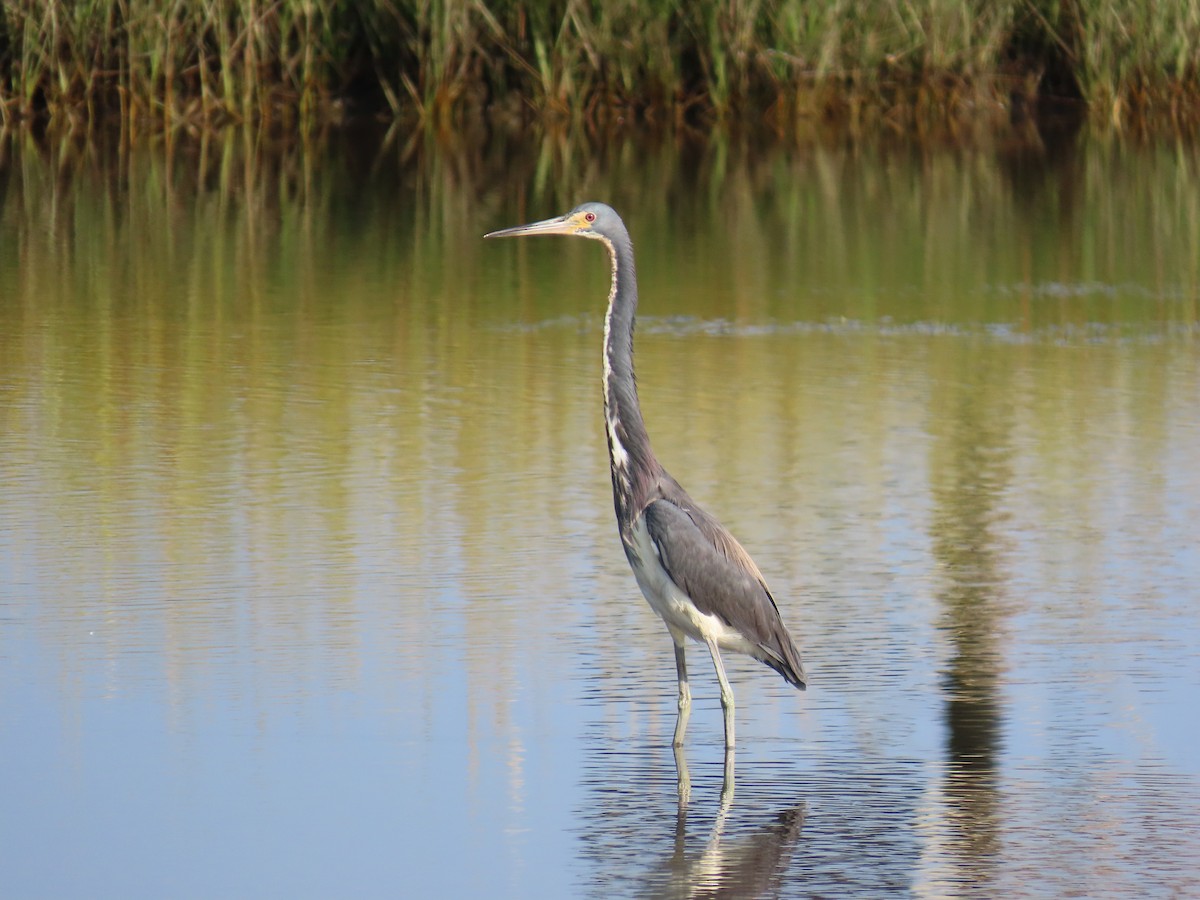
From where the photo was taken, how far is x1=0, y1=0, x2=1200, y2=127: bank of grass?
19.0 metres

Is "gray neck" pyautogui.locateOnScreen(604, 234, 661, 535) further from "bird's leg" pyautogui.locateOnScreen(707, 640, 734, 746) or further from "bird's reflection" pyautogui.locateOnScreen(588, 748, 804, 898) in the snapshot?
"bird's reflection" pyautogui.locateOnScreen(588, 748, 804, 898)

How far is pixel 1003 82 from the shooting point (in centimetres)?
2167

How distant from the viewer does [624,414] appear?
5562 millimetres

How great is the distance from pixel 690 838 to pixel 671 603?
67 cm

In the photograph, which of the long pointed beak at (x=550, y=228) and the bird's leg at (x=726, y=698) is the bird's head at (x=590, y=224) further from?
the bird's leg at (x=726, y=698)

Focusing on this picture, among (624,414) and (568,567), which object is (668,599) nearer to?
(624,414)

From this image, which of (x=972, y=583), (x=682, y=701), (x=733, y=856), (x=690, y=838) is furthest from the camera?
(x=972, y=583)

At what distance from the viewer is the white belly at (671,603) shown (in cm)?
531

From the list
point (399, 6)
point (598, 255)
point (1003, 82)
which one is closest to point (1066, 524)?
point (598, 255)

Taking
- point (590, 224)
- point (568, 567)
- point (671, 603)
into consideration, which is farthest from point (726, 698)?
point (568, 567)

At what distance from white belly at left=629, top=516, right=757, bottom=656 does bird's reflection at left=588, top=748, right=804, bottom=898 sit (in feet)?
0.94

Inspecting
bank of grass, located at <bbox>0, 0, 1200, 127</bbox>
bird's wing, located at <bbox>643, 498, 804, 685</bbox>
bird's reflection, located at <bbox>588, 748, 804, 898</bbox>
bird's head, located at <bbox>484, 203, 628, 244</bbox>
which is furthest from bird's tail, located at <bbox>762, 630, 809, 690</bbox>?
bank of grass, located at <bbox>0, 0, 1200, 127</bbox>

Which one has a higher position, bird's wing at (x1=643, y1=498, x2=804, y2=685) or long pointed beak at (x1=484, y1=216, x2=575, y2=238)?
long pointed beak at (x1=484, y1=216, x2=575, y2=238)

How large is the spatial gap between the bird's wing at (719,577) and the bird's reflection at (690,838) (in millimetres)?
298
